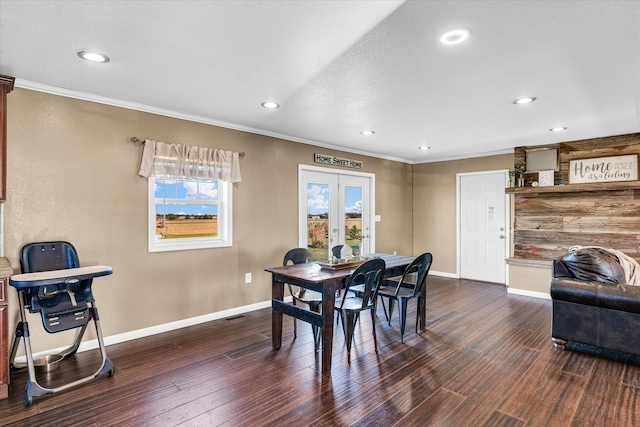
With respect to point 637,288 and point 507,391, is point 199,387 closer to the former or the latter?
point 507,391

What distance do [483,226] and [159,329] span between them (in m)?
5.45

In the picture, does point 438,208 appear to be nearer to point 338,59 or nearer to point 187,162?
point 187,162

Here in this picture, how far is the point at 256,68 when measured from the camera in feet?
8.59

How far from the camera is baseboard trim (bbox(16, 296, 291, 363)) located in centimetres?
309

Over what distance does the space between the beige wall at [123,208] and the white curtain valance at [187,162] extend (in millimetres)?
110

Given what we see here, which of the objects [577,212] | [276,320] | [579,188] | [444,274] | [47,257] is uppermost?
[579,188]

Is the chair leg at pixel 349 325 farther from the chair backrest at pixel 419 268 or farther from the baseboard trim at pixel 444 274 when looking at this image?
the baseboard trim at pixel 444 274

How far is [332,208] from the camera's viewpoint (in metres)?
5.57

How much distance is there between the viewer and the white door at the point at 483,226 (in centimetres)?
606

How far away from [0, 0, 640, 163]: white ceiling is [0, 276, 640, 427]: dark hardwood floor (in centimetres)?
234

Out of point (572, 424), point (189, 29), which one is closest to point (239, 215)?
point (189, 29)

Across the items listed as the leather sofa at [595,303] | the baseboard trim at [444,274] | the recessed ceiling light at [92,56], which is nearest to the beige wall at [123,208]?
the recessed ceiling light at [92,56]

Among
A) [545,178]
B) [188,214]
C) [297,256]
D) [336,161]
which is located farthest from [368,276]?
[545,178]

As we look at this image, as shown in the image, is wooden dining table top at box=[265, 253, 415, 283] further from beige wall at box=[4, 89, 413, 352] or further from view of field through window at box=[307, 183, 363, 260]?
view of field through window at box=[307, 183, 363, 260]
